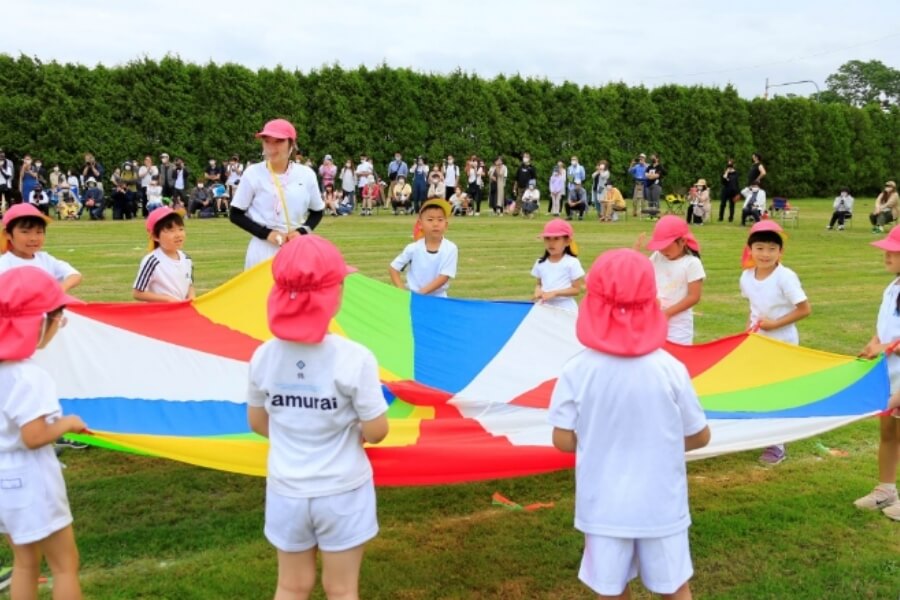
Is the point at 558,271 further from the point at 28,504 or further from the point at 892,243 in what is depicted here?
the point at 28,504

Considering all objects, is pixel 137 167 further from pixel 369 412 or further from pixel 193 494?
pixel 369 412

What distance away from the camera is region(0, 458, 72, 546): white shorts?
258cm

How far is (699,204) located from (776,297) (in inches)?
605

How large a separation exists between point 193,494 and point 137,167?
17.5m

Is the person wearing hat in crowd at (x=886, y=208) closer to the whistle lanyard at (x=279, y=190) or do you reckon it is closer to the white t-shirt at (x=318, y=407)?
the whistle lanyard at (x=279, y=190)

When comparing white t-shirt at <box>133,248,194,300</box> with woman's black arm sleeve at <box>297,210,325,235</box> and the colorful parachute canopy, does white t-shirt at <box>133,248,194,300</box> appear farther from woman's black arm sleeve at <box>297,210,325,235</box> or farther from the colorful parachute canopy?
woman's black arm sleeve at <box>297,210,325,235</box>

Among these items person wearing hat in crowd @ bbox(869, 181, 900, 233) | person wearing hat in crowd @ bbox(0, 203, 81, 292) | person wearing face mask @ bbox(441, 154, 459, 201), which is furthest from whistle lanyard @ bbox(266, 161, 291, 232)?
person wearing face mask @ bbox(441, 154, 459, 201)

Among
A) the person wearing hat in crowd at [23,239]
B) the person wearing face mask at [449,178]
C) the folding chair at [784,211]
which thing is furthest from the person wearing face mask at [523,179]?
the person wearing hat in crowd at [23,239]

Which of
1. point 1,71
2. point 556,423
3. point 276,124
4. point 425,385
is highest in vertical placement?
point 1,71

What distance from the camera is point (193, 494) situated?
419cm

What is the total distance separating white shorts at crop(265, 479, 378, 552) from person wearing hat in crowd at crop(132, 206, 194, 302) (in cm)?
254

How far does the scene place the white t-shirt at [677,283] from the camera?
15.3 feet

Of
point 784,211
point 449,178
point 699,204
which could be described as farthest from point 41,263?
point 784,211

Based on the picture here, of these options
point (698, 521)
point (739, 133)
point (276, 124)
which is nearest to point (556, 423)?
point (698, 521)
